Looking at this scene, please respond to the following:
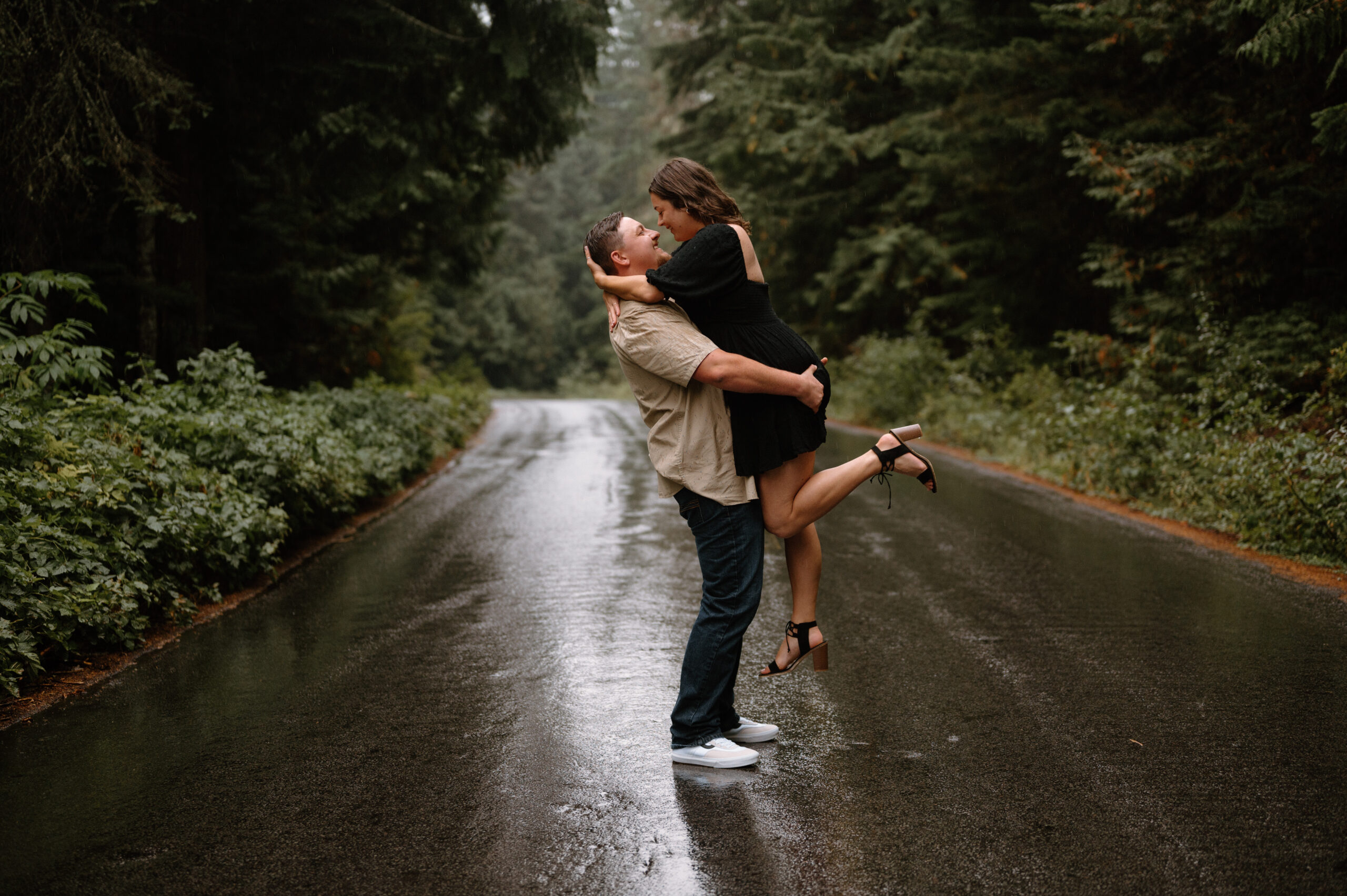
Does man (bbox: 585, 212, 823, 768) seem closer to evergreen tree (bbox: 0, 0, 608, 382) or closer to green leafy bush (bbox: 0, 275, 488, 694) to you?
green leafy bush (bbox: 0, 275, 488, 694)

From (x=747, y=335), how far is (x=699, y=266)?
1.22 feet

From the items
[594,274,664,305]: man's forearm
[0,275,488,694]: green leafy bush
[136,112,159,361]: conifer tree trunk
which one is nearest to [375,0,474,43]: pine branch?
[136,112,159,361]: conifer tree trunk

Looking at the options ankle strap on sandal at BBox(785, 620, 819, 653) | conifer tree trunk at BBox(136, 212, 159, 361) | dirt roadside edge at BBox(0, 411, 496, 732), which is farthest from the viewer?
conifer tree trunk at BBox(136, 212, 159, 361)

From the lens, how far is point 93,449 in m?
6.21

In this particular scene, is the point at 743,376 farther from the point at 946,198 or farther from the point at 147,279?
the point at 946,198

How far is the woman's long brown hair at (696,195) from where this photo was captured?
382 cm

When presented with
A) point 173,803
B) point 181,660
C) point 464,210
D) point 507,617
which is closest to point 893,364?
point 464,210

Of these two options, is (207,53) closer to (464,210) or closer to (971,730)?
(464,210)

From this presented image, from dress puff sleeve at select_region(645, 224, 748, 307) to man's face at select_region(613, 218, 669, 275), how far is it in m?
0.22

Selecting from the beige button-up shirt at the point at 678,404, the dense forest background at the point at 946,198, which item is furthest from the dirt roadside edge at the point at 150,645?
the beige button-up shirt at the point at 678,404

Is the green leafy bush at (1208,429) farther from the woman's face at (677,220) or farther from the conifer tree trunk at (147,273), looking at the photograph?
the conifer tree trunk at (147,273)

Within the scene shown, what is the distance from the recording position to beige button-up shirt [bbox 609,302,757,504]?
3.71 meters

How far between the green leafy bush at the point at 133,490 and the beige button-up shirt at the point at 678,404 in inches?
125

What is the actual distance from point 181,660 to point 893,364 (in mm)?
19001
